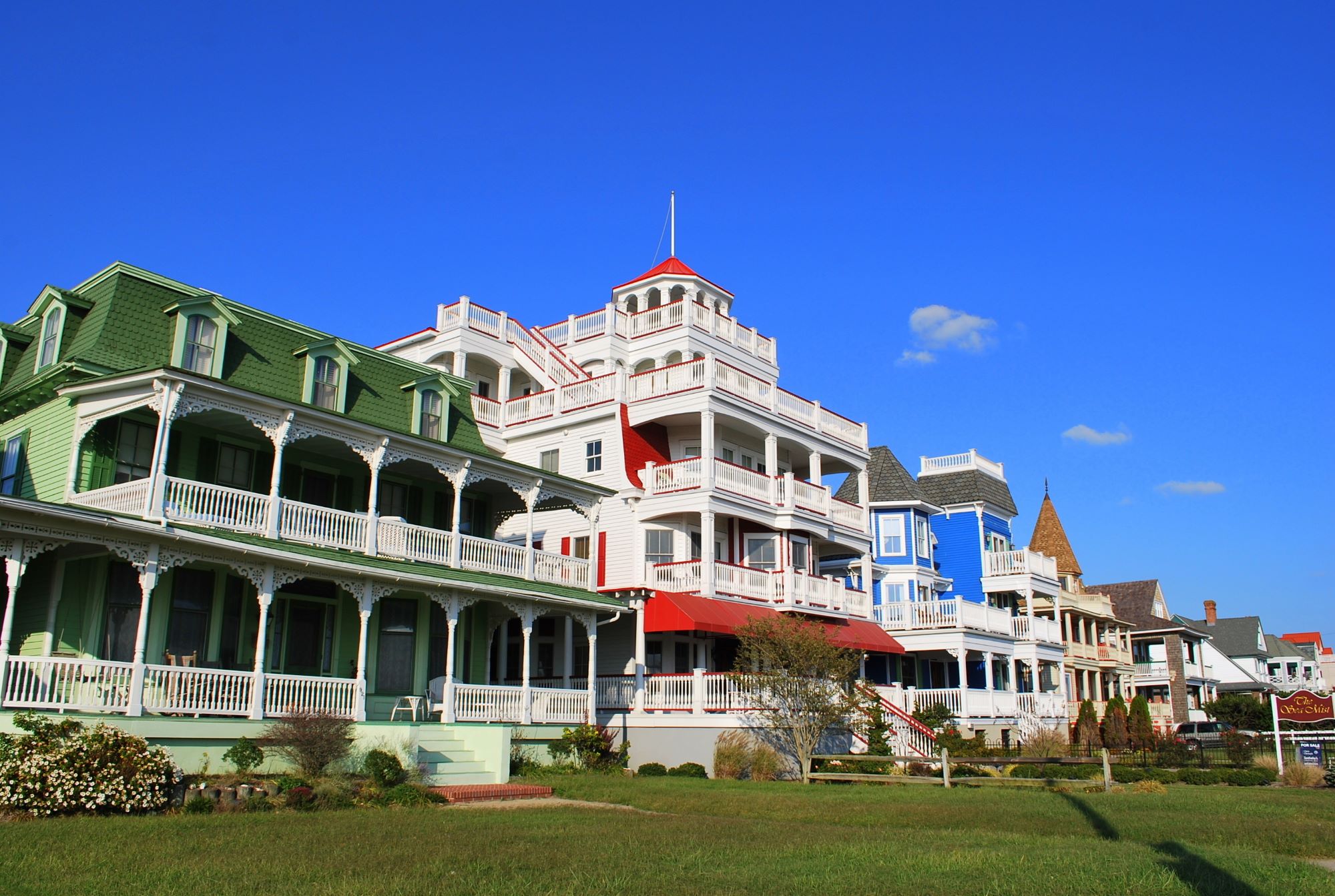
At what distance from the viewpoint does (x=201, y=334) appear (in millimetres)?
24219

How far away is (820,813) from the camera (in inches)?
696

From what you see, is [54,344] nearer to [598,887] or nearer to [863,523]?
[598,887]

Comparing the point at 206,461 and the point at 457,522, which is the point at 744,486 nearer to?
the point at 457,522

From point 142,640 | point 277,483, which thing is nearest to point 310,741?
point 142,640

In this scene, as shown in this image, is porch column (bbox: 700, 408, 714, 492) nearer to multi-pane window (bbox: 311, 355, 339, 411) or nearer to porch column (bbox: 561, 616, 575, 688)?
porch column (bbox: 561, 616, 575, 688)

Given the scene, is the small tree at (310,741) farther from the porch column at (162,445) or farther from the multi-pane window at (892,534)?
the multi-pane window at (892,534)

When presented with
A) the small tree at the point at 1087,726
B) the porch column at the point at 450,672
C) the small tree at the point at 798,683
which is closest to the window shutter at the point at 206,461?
the porch column at the point at 450,672

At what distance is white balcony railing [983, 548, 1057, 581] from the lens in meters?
48.3

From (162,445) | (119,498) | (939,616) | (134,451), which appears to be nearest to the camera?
(162,445)

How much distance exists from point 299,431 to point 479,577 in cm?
546

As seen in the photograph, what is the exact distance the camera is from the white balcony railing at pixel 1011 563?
159 feet

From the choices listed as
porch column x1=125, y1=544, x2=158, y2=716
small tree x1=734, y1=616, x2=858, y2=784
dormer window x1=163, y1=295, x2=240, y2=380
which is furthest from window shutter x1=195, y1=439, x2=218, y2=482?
small tree x1=734, y1=616, x2=858, y2=784

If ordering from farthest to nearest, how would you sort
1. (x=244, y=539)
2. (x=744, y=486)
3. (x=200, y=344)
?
(x=744, y=486) < (x=200, y=344) < (x=244, y=539)

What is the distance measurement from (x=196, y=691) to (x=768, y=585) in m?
18.1
